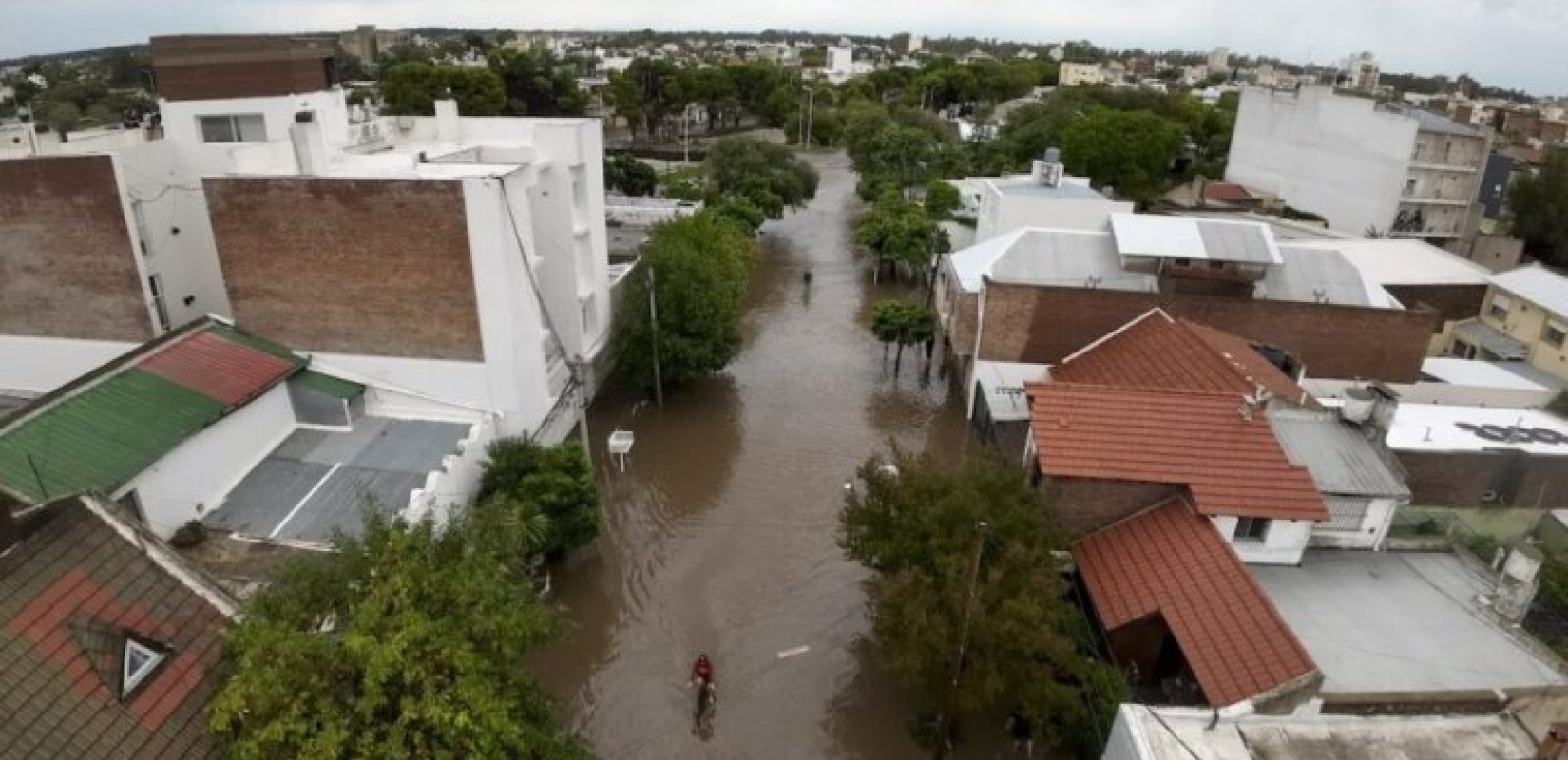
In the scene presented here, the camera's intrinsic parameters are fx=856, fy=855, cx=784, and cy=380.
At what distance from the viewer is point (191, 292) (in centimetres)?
2445

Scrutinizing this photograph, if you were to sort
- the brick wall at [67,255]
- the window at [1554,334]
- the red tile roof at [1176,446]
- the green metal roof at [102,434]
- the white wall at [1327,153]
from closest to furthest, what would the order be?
the green metal roof at [102,434], the red tile roof at [1176,446], the brick wall at [67,255], the window at [1554,334], the white wall at [1327,153]

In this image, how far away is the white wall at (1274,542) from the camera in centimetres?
1606

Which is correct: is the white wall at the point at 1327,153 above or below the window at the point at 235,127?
below

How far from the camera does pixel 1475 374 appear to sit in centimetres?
2989

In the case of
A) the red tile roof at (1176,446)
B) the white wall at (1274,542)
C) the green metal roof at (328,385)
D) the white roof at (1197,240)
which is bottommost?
the white wall at (1274,542)

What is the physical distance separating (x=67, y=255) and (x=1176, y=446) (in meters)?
26.8

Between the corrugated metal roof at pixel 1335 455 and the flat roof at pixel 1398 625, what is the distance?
144 cm

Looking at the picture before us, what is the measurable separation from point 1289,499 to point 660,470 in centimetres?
1646

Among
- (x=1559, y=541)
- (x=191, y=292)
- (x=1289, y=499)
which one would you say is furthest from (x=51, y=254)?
(x=1559, y=541)

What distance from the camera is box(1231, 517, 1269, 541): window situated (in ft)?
53.1

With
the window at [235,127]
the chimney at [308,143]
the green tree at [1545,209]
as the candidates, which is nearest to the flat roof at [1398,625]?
the chimney at [308,143]

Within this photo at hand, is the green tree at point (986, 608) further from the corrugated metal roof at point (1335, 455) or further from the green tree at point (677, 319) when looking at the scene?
the green tree at point (677, 319)

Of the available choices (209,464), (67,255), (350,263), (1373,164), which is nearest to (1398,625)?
(350,263)

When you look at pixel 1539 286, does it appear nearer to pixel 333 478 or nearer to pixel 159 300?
pixel 333 478
